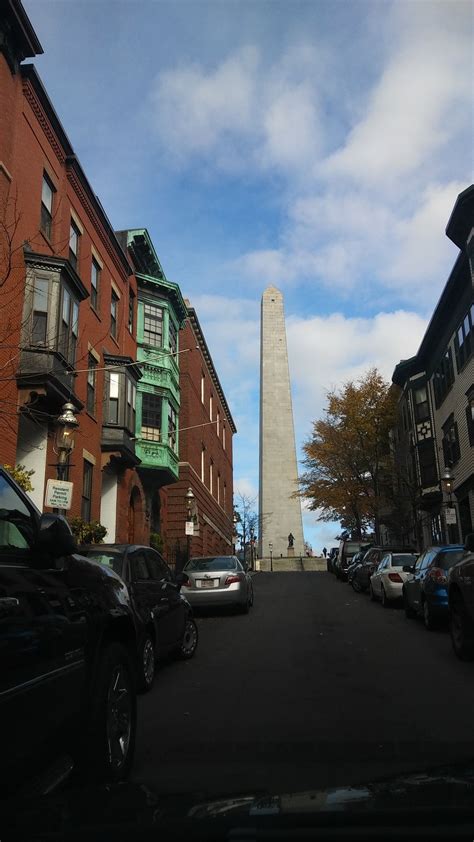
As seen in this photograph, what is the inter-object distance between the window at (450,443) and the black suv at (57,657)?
2702cm

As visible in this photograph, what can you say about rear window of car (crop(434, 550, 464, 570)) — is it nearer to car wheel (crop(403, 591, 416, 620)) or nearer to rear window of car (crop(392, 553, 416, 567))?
car wheel (crop(403, 591, 416, 620))

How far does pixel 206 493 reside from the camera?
1642 inches

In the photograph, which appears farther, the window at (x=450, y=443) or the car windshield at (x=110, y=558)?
the window at (x=450, y=443)

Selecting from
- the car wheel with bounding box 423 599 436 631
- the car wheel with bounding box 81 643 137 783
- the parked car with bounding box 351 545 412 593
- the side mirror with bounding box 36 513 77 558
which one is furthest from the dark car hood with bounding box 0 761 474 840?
the parked car with bounding box 351 545 412 593

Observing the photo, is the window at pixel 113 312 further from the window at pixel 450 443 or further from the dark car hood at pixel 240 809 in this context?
the dark car hood at pixel 240 809

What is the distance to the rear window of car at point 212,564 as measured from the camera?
16.5m

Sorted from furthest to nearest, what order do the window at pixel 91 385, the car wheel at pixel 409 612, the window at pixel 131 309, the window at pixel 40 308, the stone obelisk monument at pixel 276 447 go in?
1. the stone obelisk monument at pixel 276 447
2. the window at pixel 131 309
3. the window at pixel 91 385
4. the window at pixel 40 308
5. the car wheel at pixel 409 612

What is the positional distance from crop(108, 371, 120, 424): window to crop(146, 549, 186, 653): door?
45.6 ft

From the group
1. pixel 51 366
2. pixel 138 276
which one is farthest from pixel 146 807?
pixel 138 276

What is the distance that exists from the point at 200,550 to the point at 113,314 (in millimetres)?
17176

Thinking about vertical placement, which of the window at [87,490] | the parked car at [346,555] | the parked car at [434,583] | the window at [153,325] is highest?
the window at [153,325]

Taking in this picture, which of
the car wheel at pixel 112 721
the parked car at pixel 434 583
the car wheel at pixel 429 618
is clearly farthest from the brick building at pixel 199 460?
the car wheel at pixel 112 721

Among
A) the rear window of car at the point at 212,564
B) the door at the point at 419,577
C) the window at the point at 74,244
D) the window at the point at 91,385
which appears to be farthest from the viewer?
the window at the point at 91,385

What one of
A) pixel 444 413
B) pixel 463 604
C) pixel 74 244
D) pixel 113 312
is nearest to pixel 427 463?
pixel 444 413
